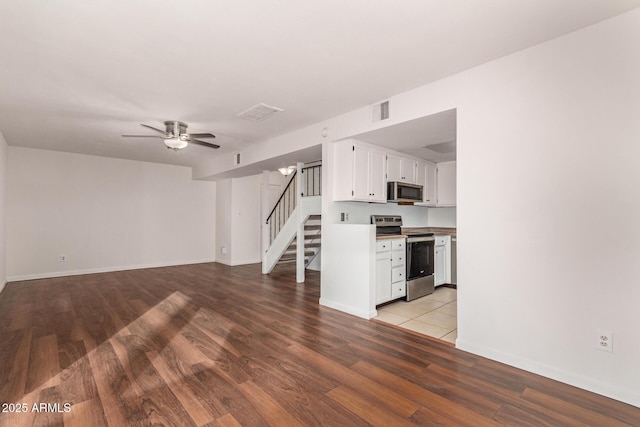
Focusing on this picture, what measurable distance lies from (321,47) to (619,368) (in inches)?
127

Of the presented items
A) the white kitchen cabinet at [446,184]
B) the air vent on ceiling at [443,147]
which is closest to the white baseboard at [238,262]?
the white kitchen cabinet at [446,184]

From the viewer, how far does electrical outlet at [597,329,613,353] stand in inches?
84.2

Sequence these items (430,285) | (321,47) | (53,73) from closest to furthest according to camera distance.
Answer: (321,47) → (53,73) → (430,285)

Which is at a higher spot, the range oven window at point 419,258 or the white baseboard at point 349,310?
the range oven window at point 419,258

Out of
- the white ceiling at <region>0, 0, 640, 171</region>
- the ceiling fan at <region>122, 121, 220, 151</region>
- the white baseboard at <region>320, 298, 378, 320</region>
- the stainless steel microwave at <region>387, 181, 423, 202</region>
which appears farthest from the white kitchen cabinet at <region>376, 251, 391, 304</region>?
the ceiling fan at <region>122, 121, 220, 151</region>

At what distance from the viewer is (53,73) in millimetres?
2949

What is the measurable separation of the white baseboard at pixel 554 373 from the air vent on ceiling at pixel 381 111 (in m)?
2.52

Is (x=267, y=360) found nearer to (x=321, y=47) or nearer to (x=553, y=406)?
(x=553, y=406)

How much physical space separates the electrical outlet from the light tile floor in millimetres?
1147

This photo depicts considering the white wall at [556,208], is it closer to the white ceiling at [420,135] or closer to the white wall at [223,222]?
the white ceiling at [420,135]

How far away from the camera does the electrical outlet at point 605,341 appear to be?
7.02 ft

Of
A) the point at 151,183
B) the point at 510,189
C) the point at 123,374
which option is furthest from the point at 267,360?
the point at 151,183

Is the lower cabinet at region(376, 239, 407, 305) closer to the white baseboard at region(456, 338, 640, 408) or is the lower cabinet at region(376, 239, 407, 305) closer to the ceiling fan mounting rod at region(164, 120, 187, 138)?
the white baseboard at region(456, 338, 640, 408)

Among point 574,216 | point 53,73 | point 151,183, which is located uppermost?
point 53,73
